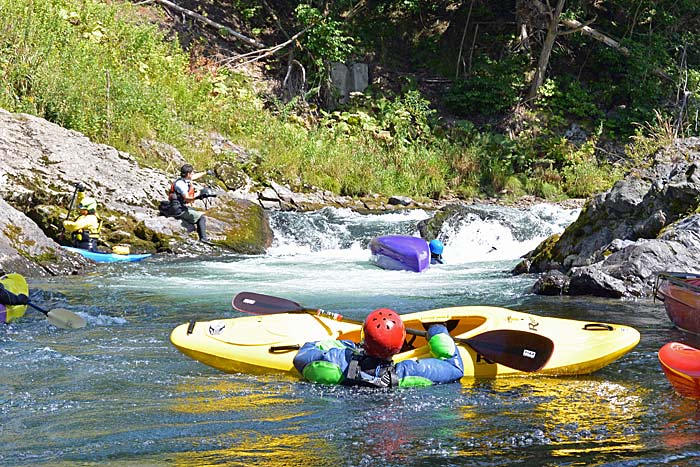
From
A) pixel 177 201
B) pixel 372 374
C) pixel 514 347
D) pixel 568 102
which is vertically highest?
pixel 568 102

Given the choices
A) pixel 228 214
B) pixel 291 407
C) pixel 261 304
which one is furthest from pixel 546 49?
pixel 291 407

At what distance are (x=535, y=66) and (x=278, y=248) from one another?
389 inches

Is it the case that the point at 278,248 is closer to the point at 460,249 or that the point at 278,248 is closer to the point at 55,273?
the point at 460,249

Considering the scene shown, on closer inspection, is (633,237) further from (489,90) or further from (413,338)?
(489,90)

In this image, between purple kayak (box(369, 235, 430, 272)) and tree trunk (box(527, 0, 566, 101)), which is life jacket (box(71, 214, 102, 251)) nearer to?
purple kayak (box(369, 235, 430, 272))

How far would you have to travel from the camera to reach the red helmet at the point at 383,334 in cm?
444

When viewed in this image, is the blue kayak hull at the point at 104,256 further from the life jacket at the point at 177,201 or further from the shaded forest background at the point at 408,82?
the shaded forest background at the point at 408,82

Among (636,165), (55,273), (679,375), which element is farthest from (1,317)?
(636,165)

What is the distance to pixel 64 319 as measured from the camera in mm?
5918

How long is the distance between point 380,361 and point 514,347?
2.79ft

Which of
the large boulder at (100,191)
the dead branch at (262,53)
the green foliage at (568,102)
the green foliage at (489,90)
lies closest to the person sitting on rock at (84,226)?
the large boulder at (100,191)

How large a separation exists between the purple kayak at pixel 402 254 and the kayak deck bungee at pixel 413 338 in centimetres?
425

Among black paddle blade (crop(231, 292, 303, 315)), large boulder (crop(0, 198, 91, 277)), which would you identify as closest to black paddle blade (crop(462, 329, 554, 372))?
black paddle blade (crop(231, 292, 303, 315))

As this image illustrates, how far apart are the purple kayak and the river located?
2.11 metres
